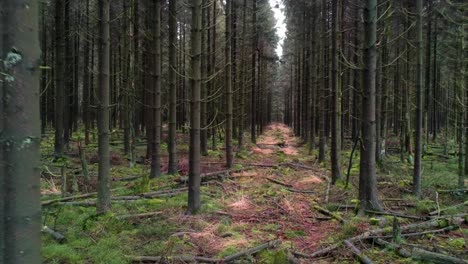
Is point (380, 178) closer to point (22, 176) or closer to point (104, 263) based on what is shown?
point (104, 263)

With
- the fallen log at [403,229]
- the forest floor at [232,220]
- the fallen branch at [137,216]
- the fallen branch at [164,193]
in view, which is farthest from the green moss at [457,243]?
the fallen branch at [164,193]

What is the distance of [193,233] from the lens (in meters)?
6.76

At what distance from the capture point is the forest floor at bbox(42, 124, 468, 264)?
5.76 metres

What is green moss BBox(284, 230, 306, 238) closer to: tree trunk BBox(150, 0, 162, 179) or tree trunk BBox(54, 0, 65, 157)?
tree trunk BBox(150, 0, 162, 179)

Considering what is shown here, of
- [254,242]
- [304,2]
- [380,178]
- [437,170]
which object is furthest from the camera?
[304,2]

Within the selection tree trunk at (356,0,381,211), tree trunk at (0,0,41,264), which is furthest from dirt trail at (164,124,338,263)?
tree trunk at (0,0,41,264)

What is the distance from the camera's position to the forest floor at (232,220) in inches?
227

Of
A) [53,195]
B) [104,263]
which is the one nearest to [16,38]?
[104,263]

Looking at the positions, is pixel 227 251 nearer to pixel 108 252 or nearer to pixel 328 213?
pixel 108 252

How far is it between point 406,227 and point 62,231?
6100 mm

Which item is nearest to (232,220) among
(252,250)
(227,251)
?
(227,251)

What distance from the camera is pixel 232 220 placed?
7875 millimetres

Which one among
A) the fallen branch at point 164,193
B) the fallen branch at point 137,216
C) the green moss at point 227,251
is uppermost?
the fallen branch at point 164,193

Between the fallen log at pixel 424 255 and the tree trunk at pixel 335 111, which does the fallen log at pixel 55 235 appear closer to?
the fallen log at pixel 424 255
